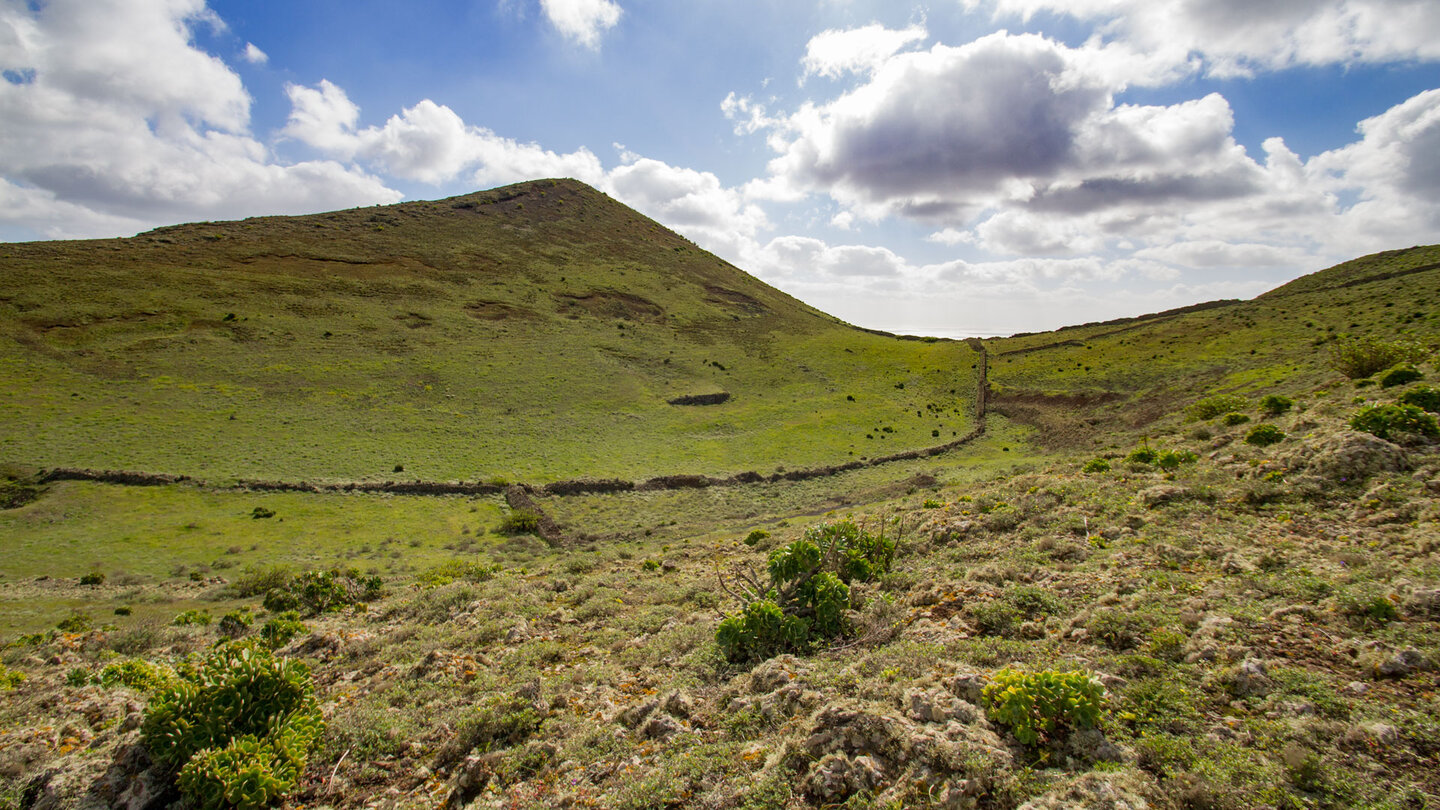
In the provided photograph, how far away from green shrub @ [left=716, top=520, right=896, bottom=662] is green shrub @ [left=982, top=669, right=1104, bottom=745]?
14.0 ft

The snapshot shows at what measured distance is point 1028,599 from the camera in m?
9.73

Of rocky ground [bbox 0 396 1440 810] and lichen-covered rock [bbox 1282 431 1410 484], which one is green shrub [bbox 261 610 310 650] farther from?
lichen-covered rock [bbox 1282 431 1410 484]

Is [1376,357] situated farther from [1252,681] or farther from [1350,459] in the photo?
[1252,681]

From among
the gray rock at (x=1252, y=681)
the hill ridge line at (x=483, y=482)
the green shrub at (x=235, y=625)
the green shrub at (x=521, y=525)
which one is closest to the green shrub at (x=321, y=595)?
the green shrub at (x=235, y=625)

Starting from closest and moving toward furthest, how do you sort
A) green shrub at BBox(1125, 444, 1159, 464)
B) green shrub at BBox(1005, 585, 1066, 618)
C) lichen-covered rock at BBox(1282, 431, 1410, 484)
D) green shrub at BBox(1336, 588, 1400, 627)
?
green shrub at BBox(1336, 588, 1400, 627)
green shrub at BBox(1005, 585, 1066, 618)
lichen-covered rock at BBox(1282, 431, 1410, 484)
green shrub at BBox(1125, 444, 1159, 464)

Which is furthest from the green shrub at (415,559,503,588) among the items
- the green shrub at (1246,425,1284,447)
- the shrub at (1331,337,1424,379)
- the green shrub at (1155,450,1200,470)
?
the shrub at (1331,337,1424,379)

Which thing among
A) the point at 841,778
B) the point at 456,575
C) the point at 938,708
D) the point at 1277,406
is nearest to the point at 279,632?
the point at 456,575

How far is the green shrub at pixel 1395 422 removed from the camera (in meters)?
12.3

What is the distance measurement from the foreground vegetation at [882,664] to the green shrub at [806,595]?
0.21 ft

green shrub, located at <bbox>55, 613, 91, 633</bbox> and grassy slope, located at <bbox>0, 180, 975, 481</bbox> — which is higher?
grassy slope, located at <bbox>0, 180, 975, 481</bbox>

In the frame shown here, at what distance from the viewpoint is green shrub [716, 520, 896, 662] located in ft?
32.7

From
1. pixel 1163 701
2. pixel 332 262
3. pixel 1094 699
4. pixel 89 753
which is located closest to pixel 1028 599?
pixel 1163 701

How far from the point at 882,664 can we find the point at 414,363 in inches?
2574

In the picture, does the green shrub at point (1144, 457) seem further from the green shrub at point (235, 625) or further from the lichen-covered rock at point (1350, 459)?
the green shrub at point (235, 625)
